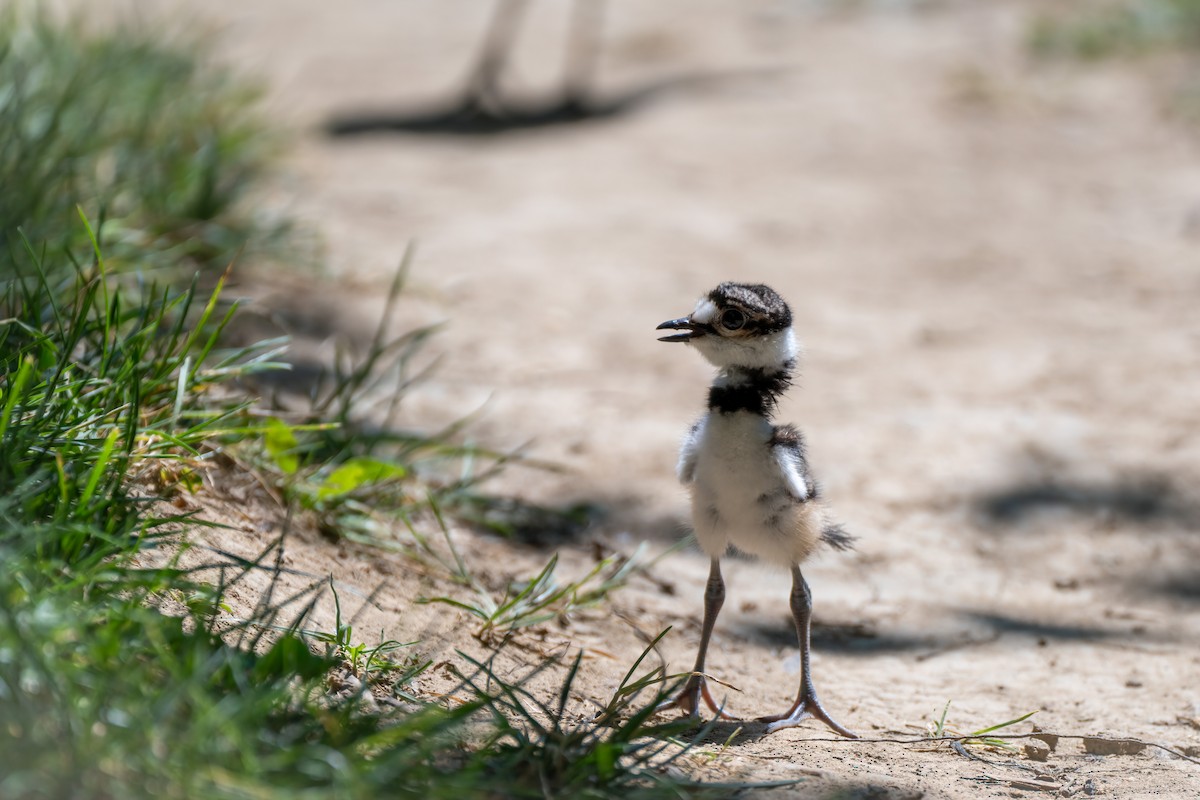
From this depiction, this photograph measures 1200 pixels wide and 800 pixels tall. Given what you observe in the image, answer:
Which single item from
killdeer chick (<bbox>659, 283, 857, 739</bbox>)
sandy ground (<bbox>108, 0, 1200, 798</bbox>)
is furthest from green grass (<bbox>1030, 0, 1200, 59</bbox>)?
killdeer chick (<bbox>659, 283, 857, 739</bbox>)

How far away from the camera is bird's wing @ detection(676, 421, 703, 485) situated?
11.4 feet

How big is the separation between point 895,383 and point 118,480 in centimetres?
391

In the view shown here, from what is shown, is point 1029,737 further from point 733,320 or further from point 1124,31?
point 1124,31

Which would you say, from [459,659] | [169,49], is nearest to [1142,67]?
[169,49]

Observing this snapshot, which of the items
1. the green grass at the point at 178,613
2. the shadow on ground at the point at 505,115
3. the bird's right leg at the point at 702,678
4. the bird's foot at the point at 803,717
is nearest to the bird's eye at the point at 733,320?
the bird's right leg at the point at 702,678

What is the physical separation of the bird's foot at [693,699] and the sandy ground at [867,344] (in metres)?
0.10

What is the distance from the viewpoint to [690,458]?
3.50 metres

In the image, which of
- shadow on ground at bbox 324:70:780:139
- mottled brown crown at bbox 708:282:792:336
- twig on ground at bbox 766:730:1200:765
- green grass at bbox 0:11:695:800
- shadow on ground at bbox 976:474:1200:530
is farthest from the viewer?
shadow on ground at bbox 324:70:780:139

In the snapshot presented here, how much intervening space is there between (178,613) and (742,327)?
1.63m

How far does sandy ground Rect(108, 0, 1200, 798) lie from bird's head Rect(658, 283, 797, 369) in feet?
3.14

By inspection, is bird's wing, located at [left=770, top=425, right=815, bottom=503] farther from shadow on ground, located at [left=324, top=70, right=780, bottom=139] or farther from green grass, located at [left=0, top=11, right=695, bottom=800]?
shadow on ground, located at [left=324, top=70, right=780, bottom=139]

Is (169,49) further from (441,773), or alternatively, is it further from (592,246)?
(441,773)

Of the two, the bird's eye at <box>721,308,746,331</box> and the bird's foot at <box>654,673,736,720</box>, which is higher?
the bird's eye at <box>721,308,746,331</box>

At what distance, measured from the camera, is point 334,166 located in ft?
29.8
